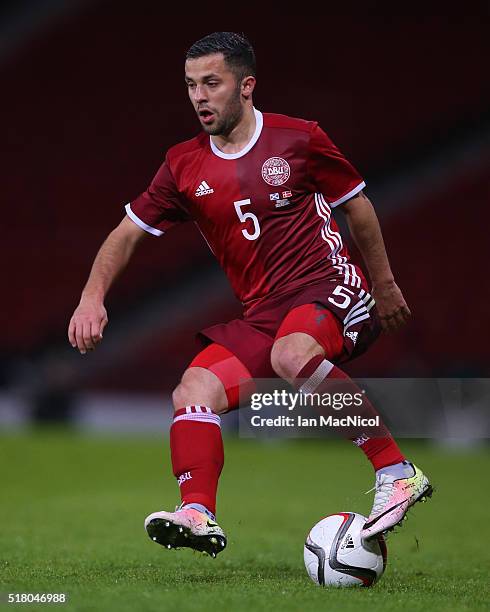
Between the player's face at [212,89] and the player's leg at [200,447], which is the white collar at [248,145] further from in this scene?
the player's leg at [200,447]

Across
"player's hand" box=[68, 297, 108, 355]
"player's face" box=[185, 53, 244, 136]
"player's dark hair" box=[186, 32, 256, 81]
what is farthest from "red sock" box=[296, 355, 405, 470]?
"player's dark hair" box=[186, 32, 256, 81]

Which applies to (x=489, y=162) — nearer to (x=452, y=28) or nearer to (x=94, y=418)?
(x=452, y=28)

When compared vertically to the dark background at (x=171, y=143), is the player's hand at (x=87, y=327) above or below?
below

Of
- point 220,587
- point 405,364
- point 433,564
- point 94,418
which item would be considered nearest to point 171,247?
point 94,418

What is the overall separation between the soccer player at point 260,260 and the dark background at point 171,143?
1122 cm

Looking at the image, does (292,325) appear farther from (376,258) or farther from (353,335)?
(376,258)

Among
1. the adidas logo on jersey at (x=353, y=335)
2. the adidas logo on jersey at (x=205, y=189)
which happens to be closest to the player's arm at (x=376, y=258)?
the adidas logo on jersey at (x=353, y=335)

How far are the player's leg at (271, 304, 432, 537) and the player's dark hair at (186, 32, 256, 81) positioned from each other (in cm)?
108

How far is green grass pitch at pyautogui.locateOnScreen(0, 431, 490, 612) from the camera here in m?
4.40

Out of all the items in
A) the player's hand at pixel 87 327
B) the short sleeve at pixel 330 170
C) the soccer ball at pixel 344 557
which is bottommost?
the soccer ball at pixel 344 557

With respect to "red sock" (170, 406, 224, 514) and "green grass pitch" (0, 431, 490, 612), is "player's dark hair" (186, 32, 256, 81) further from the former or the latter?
"green grass pitch" (0, 431, 490, 612)

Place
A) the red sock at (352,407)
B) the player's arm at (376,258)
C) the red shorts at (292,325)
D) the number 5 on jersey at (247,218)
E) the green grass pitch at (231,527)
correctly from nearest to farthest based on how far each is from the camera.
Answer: the green grass pitch at (231,527) → the red sock at (352,407) → the red shorts at (292,325) → the number 5 on jersey at (247,218) → the player's arm at (376,258)

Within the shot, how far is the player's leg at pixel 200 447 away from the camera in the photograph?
175 inches

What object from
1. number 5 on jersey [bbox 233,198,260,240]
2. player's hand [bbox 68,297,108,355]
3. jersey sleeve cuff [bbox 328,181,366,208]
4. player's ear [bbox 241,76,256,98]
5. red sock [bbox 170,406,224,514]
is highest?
player's ear [bbox 241,76,256,98]
